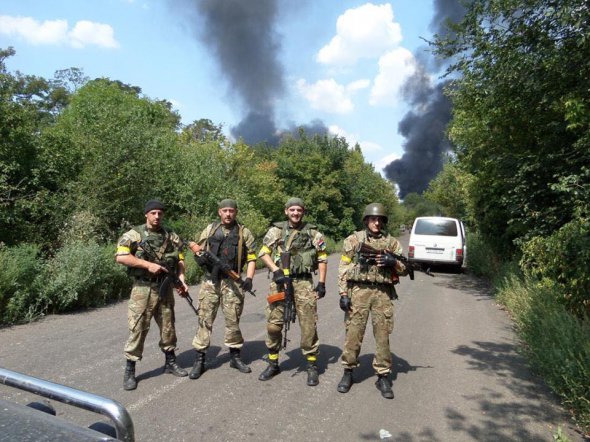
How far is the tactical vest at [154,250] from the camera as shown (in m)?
4.60

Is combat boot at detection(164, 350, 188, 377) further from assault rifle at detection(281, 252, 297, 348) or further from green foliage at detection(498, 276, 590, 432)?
green foliage at detection(498, 276, 590, 432)

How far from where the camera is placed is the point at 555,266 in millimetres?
5270

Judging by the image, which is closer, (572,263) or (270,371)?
(270,371)

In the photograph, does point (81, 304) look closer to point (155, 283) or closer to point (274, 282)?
point (155, 283)

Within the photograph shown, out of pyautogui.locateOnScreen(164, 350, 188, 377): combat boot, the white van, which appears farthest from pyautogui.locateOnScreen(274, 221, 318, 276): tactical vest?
the white van

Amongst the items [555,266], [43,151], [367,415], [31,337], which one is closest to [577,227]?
[555,266]

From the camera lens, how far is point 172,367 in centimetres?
476

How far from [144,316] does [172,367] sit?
0.66 metres

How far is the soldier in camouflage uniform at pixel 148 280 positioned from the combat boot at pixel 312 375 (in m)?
1.31

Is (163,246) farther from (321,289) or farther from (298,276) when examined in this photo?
(321,289)

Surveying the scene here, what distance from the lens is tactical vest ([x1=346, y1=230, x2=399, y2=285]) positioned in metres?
4.48

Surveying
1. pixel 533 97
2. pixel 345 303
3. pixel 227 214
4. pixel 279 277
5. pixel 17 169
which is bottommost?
pixel 345 303

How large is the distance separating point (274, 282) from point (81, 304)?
200 inches

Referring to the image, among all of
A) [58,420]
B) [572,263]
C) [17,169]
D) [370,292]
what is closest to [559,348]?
[572,263]
